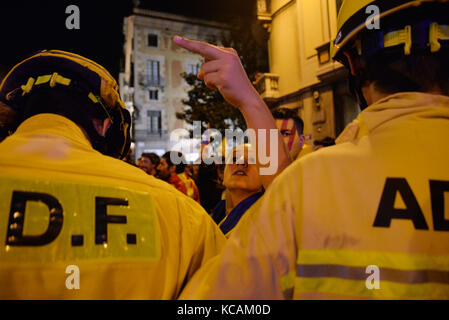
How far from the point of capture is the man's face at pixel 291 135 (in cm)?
390

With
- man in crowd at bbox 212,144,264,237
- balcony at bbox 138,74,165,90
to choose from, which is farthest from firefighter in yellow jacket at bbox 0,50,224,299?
balcony at bbox 138,74,165,90

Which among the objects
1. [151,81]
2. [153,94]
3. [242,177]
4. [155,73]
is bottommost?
[242,177]

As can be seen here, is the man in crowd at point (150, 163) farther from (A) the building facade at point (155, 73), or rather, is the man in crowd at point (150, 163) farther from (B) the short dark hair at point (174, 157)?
(A) the building facade at point (155, 73)

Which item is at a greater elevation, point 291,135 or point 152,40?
point 152,40

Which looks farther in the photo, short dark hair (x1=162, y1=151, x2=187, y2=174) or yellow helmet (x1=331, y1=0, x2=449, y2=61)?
short dark hair (x1=162, y1=151, x2=187, y2=174)

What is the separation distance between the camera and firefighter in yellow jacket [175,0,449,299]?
893mm

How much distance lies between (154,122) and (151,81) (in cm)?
451

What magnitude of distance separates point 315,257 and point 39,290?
2.70 feet

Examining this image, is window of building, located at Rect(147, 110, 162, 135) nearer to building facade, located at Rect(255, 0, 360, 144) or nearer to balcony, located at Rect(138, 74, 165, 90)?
balcony, located at Rect(138, 74, 165, 90)

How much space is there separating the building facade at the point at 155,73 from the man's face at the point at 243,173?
3361cm

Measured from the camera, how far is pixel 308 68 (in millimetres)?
12359

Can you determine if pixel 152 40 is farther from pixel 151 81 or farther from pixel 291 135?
pixel 291 135

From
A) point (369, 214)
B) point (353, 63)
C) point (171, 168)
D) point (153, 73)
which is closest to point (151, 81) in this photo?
point (153, 73)

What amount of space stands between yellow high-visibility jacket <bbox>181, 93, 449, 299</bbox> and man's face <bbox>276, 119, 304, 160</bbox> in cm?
289
